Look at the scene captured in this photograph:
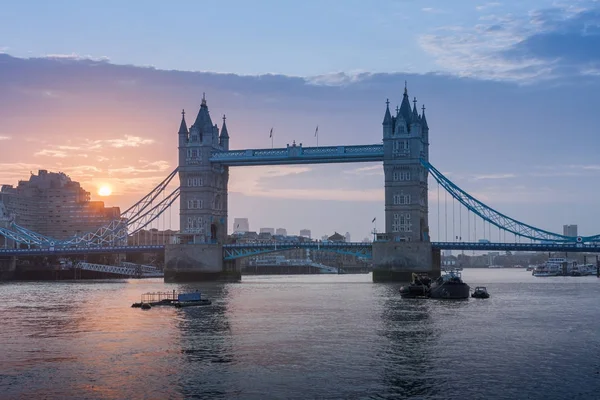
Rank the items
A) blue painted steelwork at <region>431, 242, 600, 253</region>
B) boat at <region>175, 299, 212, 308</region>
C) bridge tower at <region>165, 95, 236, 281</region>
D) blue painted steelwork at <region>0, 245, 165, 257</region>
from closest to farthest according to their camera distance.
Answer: boat at <region>175, 299, 212, 308</region> → blue painted steelwork at <region>431, 242, 600, 253</region> → bridge tower at <region>165, 95, 236, 281</region> → blue painted steelwork at <region>0, 245, 165, 257</region>

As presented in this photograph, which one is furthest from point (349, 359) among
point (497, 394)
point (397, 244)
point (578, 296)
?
point (397, 244)

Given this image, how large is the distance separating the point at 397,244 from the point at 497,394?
97635mm

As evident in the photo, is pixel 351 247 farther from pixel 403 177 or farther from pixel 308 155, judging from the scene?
pixel 308 155

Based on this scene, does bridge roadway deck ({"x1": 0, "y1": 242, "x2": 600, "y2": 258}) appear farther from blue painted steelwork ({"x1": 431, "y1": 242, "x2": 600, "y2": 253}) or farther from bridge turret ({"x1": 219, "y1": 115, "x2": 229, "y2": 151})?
bridge turret ({"x1": 219, "y1": 115, "x2": 229, "y2": 151})

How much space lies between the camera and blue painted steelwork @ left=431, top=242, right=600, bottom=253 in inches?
5148

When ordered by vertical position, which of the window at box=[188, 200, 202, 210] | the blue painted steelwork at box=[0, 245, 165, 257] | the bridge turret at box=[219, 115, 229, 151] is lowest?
the blue painted steelwork at box=[0, 245, 165, 257]

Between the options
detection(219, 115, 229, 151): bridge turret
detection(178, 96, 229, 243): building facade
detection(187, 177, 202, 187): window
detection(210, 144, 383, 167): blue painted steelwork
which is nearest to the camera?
detection(210, 144, 383, 167): blue painted steelwork

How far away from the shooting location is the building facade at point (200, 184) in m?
148

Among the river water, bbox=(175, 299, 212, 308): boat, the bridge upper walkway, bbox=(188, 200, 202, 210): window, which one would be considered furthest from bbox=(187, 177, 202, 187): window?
the river water

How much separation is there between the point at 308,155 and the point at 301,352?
9529 centimetres

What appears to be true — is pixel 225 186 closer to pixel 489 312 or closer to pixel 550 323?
pixel 489 312

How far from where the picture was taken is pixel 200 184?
149375 mm

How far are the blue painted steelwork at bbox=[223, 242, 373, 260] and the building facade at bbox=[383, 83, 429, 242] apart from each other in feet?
18.2

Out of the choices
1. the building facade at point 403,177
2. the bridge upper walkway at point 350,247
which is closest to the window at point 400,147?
the building facade at point 403,177
